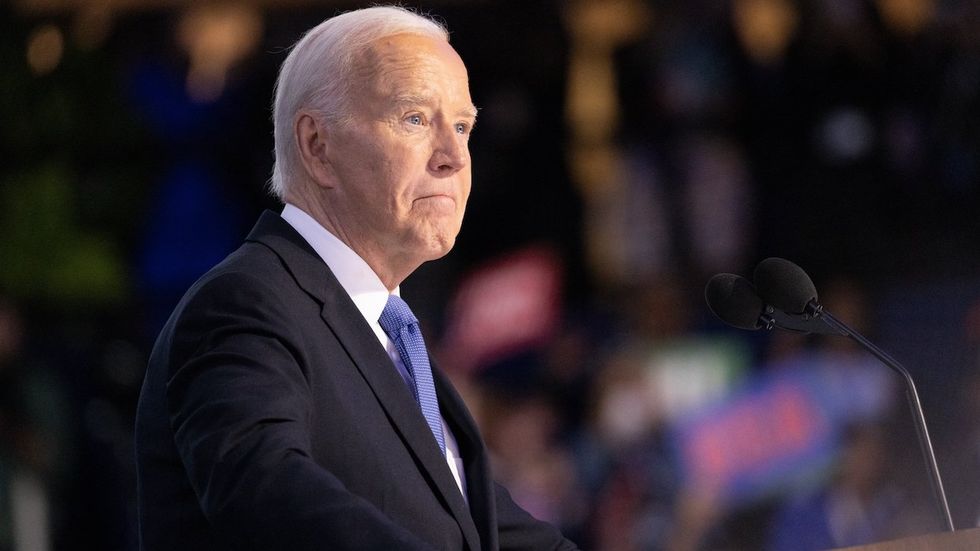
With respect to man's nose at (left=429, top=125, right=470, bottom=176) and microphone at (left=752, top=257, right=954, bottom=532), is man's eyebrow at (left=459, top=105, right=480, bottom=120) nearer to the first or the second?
man's nose at (left=429, top=125, right=470, bottom=176)

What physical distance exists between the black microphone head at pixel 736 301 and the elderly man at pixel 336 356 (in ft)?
1.41

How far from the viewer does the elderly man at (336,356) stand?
4.67 ft

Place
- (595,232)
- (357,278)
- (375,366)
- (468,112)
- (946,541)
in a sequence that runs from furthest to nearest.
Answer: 1. (595,232)
2. (468,112)
3. (357,278)
4. (375,366)
5. (946,541)

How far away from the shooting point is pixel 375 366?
1757mm

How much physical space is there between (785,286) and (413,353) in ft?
1.88

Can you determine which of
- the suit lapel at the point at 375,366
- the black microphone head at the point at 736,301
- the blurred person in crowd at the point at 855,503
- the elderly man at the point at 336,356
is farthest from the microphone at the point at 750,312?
the blurred person in crowd at the point at 855,503

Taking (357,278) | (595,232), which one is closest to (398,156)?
(357,278)

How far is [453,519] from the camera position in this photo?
1.73 meters

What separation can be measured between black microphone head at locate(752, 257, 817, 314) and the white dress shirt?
0.54 meters

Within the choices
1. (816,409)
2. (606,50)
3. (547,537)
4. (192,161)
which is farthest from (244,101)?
(547,537)

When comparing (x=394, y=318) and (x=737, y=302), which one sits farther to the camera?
(x=737, y=302)

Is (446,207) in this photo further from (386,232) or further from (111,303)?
(111,303)

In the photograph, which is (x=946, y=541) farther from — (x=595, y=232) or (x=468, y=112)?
(x=595, y=232)

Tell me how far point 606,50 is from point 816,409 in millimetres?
1853
